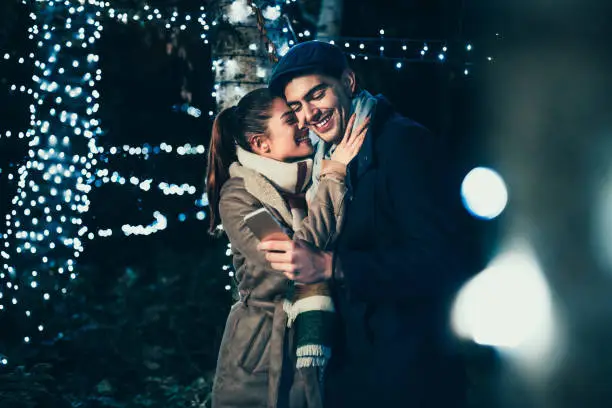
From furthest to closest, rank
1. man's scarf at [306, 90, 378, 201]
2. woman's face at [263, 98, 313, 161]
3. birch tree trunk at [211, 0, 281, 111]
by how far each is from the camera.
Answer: birch tree trunk at [211, 0, 281, 111] < woman's face at [263, 98, 313, 161] < man's scarf at [306, 90, 378, 201]

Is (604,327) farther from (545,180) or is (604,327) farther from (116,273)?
(116,273)

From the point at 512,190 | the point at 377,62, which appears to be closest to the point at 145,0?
the point at 377,62

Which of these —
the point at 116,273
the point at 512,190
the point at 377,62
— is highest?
the point at 377,62

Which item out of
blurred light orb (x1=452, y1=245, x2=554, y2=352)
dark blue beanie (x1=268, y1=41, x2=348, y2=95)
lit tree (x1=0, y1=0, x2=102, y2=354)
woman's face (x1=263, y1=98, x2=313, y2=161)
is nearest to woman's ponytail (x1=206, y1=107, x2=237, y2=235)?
woman's face (x1=263, y1=98, x2=313, y2=161)

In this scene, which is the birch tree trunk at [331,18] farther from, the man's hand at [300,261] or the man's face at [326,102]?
the man's hand at [300,261]

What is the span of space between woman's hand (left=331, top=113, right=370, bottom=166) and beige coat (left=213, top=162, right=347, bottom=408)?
5cm

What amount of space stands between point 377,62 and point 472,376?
355cm

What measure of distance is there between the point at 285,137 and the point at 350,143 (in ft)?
1.44

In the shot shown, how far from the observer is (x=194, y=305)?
7867 mm

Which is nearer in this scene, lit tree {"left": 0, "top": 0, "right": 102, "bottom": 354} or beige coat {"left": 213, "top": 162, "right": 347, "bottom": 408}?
beige coat {"left": 213, "top": 162, "right": 347, "bottom": 408}

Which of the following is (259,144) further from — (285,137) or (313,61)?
(313,61)

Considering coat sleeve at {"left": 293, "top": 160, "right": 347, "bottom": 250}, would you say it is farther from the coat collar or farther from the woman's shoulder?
the woman's shoulder

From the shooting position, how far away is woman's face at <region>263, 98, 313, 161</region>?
4.33 m

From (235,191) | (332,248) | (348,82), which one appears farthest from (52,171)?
(332,248)
